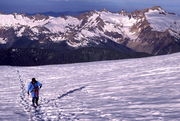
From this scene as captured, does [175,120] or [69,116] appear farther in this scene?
[69,116]

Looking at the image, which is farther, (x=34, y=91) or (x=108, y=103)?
(x=34, y=91)

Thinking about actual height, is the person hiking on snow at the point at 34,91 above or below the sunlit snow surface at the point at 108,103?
above

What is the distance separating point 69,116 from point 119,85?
1639 cm

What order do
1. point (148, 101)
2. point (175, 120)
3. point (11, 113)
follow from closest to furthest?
Answer: point (175, 120) → point (11, 113) → point (148, 101)

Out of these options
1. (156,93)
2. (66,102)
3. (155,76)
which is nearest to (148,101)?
(156,93)

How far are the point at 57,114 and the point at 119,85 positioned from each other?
15.7 metres

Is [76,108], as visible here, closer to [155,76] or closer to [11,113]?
[11,113]

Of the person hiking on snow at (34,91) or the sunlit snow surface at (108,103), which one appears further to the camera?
the person hiking on snow at (34,91)

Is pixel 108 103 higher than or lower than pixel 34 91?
lower

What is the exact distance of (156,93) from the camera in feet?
97.9

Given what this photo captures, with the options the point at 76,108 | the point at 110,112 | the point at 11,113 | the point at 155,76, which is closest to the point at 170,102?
the point at 110,112

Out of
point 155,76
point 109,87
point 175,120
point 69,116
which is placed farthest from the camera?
point 155,76

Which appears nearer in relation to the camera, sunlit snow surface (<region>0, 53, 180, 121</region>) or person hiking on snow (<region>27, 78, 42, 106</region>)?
sunlit snow surface (<region>0, 53, 180, 121</region>)

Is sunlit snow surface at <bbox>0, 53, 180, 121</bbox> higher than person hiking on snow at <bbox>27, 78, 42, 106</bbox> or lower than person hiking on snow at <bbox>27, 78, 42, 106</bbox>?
lower
